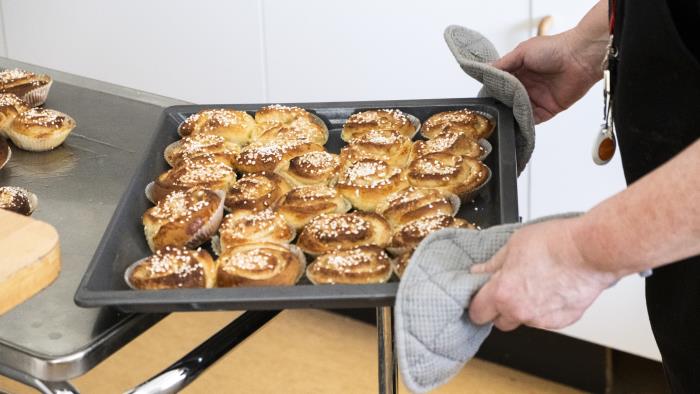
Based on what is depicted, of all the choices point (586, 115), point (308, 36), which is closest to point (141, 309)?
point (586, 115)

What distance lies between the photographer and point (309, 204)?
129 centimetres

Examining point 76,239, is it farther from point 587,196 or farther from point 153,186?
point 587,196

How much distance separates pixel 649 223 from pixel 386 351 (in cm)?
48

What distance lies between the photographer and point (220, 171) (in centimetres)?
137

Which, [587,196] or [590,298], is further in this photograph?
[587,196]

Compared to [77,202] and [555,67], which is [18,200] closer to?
[77,202]

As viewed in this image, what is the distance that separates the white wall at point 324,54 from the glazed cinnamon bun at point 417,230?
95 cm

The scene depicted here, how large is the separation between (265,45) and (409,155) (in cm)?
110

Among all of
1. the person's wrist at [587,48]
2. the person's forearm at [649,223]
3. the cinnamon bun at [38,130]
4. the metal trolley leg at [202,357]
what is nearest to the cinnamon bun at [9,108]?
the cinnamon bun at [38,130]

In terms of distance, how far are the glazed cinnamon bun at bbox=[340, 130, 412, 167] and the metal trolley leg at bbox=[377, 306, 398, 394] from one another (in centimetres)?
25

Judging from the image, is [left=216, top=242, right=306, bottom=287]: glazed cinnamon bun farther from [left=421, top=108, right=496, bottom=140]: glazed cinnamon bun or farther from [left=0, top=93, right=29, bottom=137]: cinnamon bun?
[left=0, top=93, right=29, bottom=137]: cinnamon bun

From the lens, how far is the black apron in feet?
3.81

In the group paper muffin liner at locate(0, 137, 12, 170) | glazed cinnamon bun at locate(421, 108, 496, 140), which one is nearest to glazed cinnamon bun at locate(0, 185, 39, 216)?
paper muffin liner at locate(0, 137, 12, 170)

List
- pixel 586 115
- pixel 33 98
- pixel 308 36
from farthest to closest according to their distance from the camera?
1. pixel 308 36
2. pixel 586 115
3. pixel 33 98
